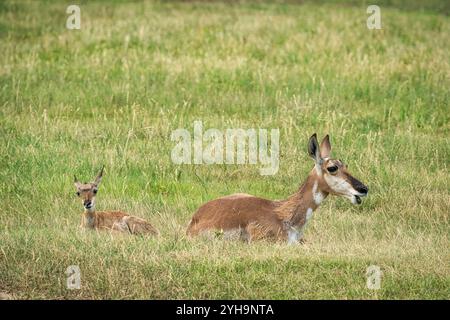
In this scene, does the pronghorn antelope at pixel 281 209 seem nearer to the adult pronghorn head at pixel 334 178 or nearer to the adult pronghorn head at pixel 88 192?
the adult pronghorn head at pixel 334 178

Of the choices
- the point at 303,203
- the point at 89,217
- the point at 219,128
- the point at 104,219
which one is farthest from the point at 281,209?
the point at 219,128

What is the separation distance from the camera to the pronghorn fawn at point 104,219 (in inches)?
567

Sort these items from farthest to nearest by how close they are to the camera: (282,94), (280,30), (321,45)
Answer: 1. (280,30)
2. (321,45)
3. (282,94)

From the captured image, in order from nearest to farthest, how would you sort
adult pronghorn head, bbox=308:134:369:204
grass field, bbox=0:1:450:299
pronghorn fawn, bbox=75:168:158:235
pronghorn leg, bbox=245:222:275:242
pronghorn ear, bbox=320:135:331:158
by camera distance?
grass field, bbox=0:1:450:299 < pronghorn leg, bbox=245:222:275:242 < adult pronghorn head, bbox=308:134:369:204 < pronghorn fawn, bbox=75:168:158:235 < pronghorn ear, bbox=320:135:331:158

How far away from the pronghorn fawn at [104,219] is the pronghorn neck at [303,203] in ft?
5.04

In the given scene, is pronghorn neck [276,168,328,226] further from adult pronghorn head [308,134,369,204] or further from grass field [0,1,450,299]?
grass field [0,1,450,299]

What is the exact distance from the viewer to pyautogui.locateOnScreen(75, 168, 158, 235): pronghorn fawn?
14.4m

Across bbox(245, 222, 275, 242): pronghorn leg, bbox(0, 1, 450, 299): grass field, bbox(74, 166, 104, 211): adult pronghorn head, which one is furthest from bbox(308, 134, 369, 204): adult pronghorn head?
bbox(74, 166, 104, 211): adult pronghorn head

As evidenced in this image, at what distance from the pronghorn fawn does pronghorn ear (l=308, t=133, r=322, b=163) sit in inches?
80.1

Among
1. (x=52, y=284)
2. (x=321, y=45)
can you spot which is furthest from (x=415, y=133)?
(x=52, y=284)

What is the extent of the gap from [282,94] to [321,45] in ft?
13.6

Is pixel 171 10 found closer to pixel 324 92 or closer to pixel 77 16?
pixel 77 16

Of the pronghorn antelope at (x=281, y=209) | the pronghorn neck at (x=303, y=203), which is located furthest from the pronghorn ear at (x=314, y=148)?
the pronghorn neck at (x=303, y=203)

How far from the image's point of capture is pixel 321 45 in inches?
1029
